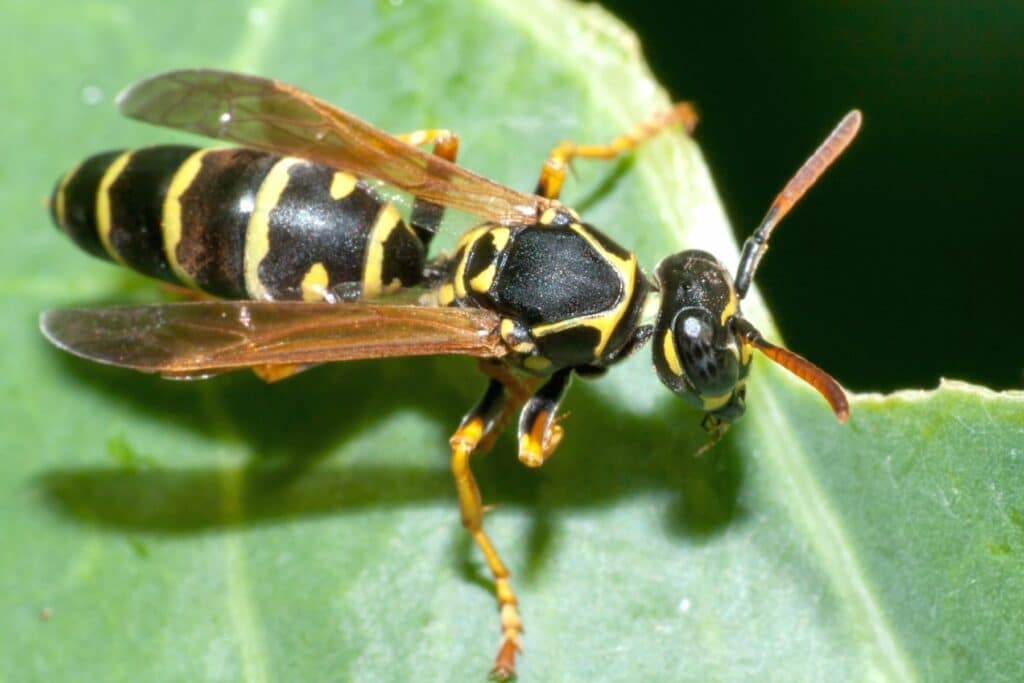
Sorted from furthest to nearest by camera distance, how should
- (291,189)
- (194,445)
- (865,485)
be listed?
(194,445)
(291,189)
(865,485)

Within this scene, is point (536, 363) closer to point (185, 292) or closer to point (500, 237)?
point (500, 237)

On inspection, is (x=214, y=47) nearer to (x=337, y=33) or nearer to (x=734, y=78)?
(x=337, y=33)

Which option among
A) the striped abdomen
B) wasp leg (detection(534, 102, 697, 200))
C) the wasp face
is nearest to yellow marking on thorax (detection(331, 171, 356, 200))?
the striped abdomen

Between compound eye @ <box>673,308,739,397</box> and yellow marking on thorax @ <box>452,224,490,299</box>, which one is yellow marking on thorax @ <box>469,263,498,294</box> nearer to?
yellow marking on thorax @ <box>452,224,490,299</box>

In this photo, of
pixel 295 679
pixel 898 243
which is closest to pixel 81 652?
pixel 295 679

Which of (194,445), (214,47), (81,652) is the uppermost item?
(214,47)

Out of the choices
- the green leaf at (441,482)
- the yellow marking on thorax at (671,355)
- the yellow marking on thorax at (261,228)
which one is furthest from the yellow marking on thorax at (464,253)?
the yellow marking on thorax at (671,355)

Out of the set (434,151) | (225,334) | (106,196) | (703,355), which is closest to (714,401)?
(703,355)
